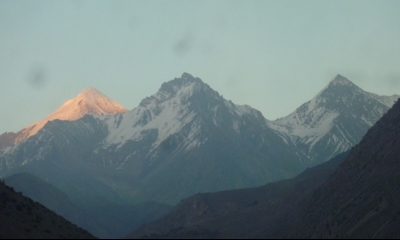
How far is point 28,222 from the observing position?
10825 centimetres

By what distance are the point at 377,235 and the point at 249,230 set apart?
4763cm

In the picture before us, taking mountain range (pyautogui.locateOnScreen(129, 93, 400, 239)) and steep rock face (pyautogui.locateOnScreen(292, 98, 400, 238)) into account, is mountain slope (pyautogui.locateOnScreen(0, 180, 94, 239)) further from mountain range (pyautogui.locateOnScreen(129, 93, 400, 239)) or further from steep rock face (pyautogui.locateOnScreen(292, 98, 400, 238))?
steep rock face (pyautogui.locateOnScreen(292, 98, 400, 238))

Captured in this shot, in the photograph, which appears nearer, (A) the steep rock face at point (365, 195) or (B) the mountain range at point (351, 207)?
(A) the steep rock face at point (365, 195)

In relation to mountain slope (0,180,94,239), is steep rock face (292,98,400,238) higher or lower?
lower

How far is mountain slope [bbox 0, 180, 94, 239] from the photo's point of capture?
339 feet

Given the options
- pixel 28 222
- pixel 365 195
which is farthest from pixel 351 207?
pixel 28 222

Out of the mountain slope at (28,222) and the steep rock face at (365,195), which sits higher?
the mountain slope at (28,222)

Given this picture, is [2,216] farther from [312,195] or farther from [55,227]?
[312,195]

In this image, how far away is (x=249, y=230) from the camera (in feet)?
590

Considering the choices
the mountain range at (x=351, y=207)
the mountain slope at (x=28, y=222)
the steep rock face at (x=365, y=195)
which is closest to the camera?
the mountain slope at (x=28, y=222)

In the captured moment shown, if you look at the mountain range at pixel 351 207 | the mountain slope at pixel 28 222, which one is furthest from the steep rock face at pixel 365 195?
the mountain slope at pixel 28 222

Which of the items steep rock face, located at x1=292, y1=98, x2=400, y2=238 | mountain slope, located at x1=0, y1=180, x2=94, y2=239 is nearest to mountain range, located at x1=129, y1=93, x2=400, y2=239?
steep rock face, located at x1=292, y1=98, x2=400, y2=238

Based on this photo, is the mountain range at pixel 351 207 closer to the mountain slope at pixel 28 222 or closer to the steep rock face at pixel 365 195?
the steep rock face at pixel 365 195

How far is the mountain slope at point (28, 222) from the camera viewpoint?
103 meters
